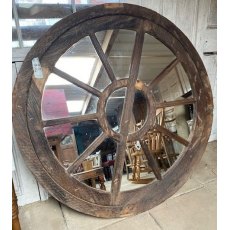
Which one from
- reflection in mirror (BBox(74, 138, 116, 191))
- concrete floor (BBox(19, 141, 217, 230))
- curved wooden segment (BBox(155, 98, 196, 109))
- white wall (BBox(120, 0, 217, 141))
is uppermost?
white wall (BBox(120, 0, 217, 141))

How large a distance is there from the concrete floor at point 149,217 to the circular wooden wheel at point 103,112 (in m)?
0.05

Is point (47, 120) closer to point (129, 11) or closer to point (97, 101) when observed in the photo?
point (97, 101)

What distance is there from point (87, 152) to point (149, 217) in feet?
1.68

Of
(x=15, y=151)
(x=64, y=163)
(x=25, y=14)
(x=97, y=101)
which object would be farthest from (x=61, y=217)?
(x=25, y=14)

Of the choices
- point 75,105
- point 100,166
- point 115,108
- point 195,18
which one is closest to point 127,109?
point 115,108

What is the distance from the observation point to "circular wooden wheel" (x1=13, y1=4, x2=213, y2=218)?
0.95m

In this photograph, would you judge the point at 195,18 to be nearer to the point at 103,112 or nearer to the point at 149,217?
the point at 103,112

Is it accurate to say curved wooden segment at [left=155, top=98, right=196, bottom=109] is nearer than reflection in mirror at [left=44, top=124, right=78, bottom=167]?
No

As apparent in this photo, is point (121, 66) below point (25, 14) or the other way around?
below

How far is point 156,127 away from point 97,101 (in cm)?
39

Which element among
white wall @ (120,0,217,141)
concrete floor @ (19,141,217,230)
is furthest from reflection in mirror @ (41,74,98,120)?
white wall @ (120,0,217,141)

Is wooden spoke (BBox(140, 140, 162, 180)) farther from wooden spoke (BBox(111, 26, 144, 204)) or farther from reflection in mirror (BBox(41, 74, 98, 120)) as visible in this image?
reflection in mirror (BBox(41, 74, 98, 120))

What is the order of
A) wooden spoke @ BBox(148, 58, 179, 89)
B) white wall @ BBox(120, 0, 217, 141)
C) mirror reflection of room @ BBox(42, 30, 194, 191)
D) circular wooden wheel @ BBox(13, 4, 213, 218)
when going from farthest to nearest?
white wall @ BBox(120, 0, 217, 141)
wooden spoke @ BBox(148, 58, 179, 89)
mirror reflection of room @ BBox(42, 30, 194, 191)
circular wooden wheel @ BBox(13, 4, 213, 218)

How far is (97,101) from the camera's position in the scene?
1.06m
